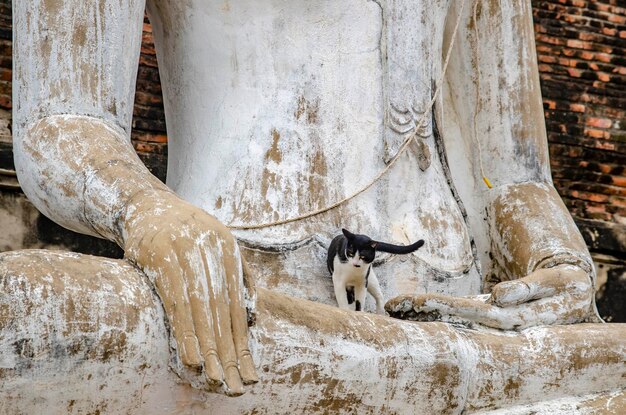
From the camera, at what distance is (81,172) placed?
157 inches

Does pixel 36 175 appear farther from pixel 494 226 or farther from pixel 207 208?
pixel 494 226

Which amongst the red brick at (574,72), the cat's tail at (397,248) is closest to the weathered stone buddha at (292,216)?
the cat's tail at (397,248)

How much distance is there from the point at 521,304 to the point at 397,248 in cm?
32

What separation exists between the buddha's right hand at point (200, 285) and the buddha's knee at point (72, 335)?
0.05 meters

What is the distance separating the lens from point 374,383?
376 cm

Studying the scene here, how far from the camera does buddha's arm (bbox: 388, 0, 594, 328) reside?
4672 mm

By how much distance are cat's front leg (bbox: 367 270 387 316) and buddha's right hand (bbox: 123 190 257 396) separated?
0.75 metres

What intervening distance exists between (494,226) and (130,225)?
135cm

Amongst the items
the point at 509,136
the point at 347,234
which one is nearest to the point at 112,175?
the point at 347,234

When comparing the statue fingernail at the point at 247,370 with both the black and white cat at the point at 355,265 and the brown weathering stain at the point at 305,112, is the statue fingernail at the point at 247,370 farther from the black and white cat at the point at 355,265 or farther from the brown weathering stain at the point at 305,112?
the brown weathering stain at the point at 305,112

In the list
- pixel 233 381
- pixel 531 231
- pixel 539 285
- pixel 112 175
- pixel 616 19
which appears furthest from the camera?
pixel 616 19

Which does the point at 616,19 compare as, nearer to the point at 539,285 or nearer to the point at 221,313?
the point at 539,285

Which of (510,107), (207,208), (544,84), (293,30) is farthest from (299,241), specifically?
(544,84)

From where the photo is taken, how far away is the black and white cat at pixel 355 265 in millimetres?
4211
